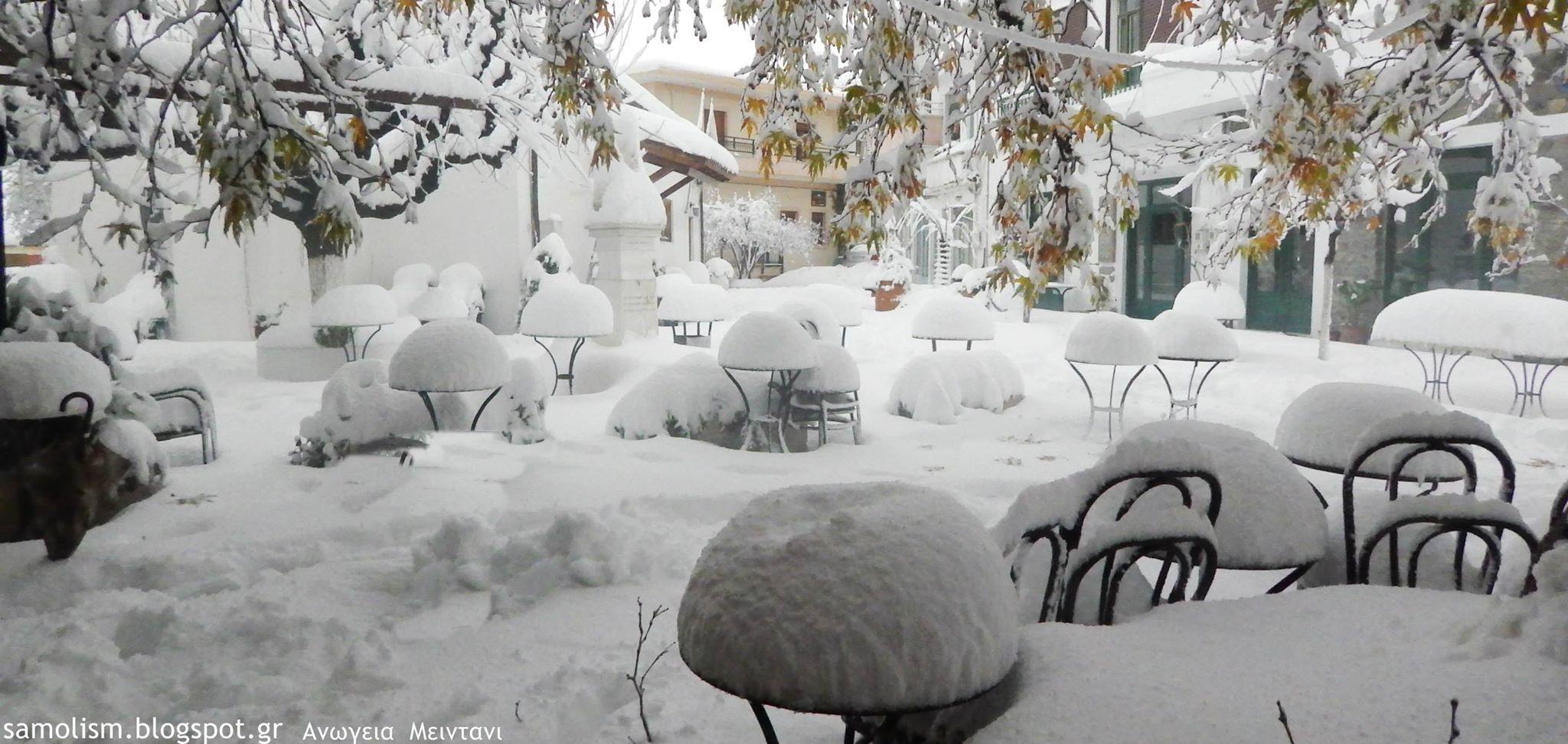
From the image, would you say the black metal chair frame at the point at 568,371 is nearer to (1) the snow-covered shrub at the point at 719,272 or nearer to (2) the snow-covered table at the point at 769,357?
(2) the snow-covered table at the point at 769,357

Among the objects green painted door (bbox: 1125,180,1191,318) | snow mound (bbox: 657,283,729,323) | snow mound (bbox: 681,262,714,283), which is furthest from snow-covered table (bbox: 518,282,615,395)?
green painted door (bbox: 1125,180,1191,318)

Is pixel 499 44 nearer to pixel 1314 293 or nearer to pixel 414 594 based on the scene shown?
pixel 414 594

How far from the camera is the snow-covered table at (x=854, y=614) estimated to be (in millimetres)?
1487

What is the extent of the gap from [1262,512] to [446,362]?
5.31 m

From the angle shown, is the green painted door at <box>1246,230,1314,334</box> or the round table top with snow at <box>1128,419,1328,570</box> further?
the green painted door at <box>1246,230,1314,334</box>

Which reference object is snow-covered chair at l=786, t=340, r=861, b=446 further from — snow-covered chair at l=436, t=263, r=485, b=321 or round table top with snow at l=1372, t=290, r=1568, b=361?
snow-covered chair at l=436, t=263, r=485, b=321

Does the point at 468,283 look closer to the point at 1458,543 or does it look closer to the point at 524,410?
the point at 524,410

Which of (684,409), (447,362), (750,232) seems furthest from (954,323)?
(750,232)

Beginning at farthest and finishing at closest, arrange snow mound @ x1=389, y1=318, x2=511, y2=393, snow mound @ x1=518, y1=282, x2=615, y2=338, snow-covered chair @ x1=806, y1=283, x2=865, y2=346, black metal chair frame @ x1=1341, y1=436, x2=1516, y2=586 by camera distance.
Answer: snow-covered chair @ x1=806, y1=283, x2=865, y2=346 < snow mound @ x1=518, y1=282, x2=615, y2=338 < snow mound @ x1=389, y1=318, x2=511, y2=393 < black metal chair frame @ x1=1341, y1=436, x2=1516, y2=586

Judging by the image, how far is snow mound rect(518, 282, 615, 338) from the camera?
8.88 meters

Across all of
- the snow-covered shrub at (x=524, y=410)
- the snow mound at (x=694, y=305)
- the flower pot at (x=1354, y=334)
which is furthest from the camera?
the flower pot at (x=1354, y=334)

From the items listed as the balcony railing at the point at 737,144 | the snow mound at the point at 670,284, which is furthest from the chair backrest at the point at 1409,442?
the balcony railing at the point at 737,144

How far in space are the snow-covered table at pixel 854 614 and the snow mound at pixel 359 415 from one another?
5.57m

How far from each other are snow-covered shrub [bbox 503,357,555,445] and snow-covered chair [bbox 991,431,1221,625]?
17.0 ft
